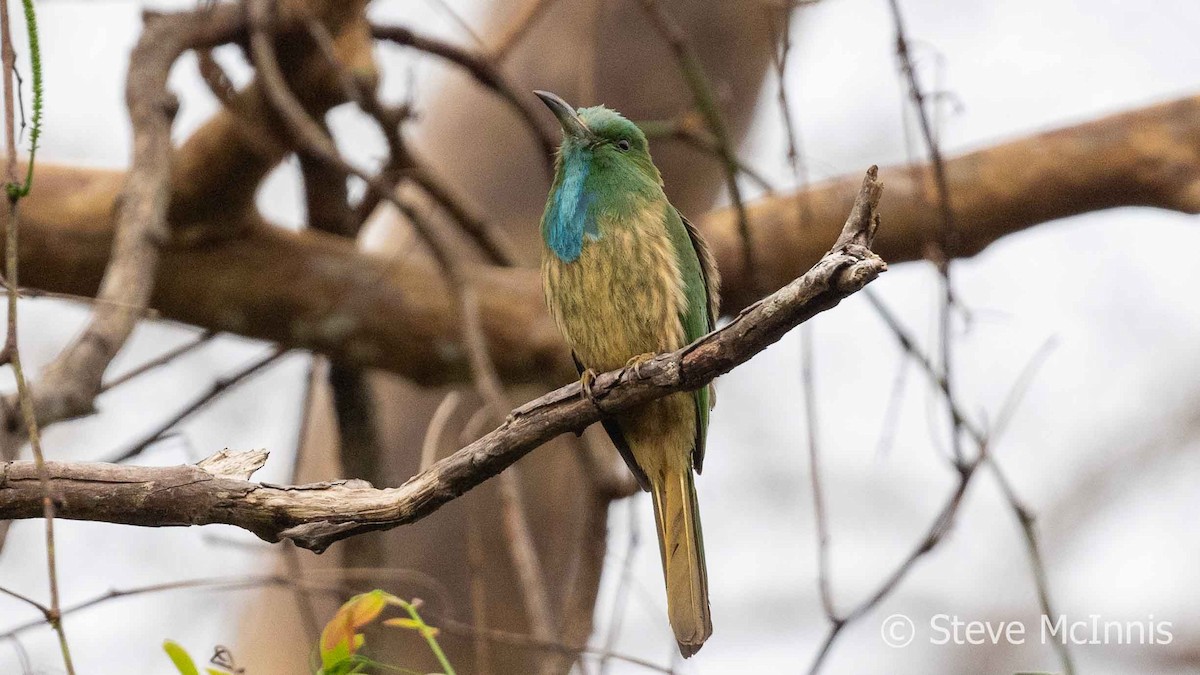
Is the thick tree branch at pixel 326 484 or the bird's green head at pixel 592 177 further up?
the bird's green head at pixel 592 177

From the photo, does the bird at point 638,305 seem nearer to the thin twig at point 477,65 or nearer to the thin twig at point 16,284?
the thin twig at point 477,65

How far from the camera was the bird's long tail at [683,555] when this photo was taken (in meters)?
2.86

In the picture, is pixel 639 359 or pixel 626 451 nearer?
pixel 639 359

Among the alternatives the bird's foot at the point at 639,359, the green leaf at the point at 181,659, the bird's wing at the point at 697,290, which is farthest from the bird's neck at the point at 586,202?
the green leaf at the point at 181,659

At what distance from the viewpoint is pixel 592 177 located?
3.55 meters

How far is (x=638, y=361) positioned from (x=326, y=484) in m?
0.94

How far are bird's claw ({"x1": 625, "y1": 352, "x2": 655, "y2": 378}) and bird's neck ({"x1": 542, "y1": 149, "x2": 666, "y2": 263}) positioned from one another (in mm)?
352

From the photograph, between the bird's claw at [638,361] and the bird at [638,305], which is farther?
the bird at [638,305]

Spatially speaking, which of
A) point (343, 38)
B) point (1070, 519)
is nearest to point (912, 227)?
point (343, 38)

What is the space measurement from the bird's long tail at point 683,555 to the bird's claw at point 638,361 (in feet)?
1.09

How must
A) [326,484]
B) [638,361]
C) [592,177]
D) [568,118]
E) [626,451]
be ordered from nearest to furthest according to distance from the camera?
1. [326,484]
2. [638,361]
3. [626,451]
4. [592,177]
5. [568,118]

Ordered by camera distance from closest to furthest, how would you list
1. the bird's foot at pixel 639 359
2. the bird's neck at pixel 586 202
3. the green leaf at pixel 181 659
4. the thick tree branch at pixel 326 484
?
1. the green leaf at pixel 181 659
2. the thick tree branch at pixel 326 484
3. the bird's foot at pixel 639 359
4. the bird's neck at pixel 586 202

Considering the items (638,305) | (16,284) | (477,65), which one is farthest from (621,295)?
(477,65)

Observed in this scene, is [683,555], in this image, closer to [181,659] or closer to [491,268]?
[181,659]
